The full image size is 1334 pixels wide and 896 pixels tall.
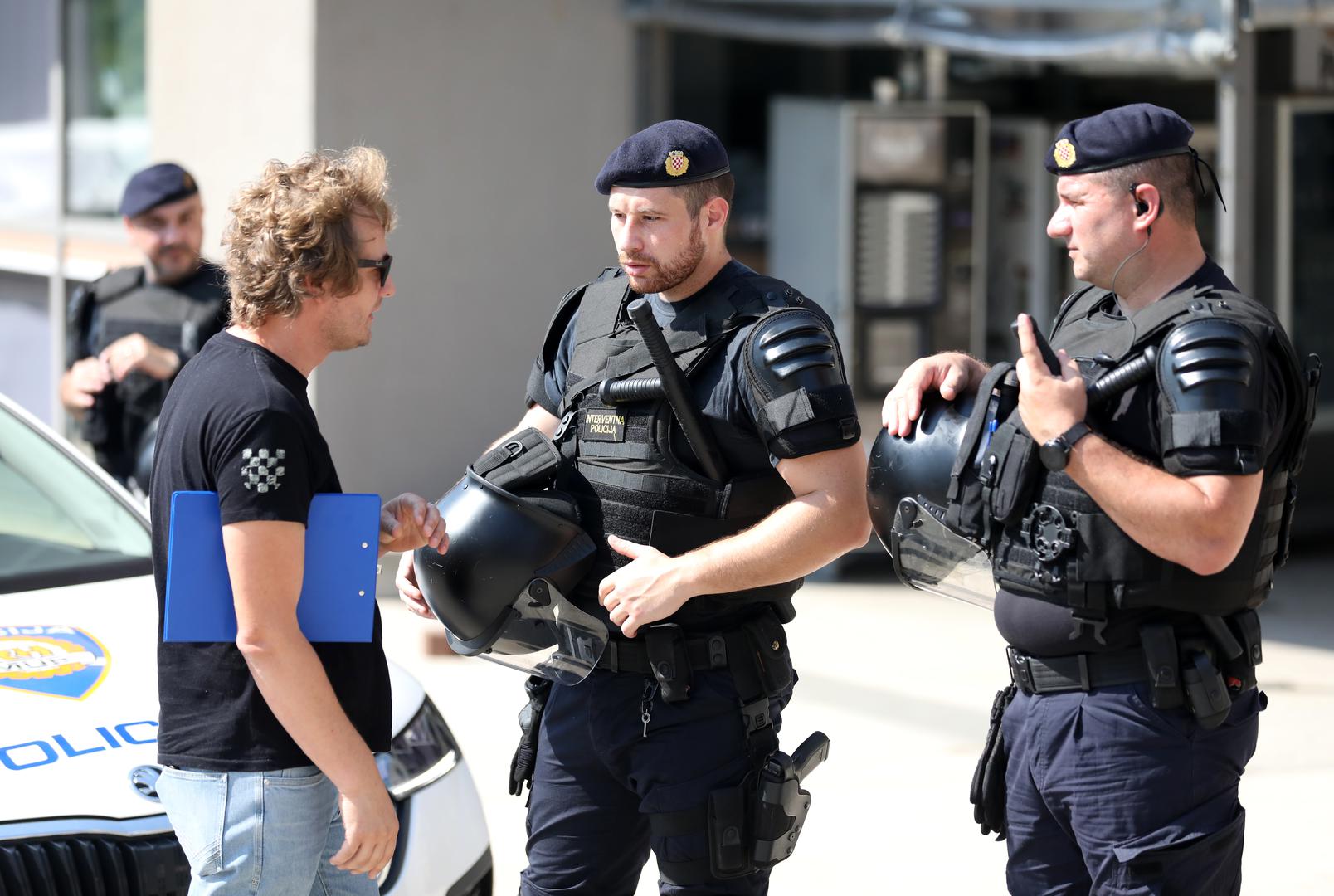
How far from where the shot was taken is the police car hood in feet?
9.23

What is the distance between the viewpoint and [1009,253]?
9.34 m

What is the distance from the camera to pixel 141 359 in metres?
5.66

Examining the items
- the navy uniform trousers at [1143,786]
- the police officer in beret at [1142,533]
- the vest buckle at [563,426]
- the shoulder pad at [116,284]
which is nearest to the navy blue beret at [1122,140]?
the police officer in beret at [1142,533]

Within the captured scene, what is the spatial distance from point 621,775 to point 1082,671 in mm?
836

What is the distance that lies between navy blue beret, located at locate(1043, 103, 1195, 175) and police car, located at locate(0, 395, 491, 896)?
1715 millimetres

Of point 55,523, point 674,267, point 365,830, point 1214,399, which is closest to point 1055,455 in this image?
point 1214,399

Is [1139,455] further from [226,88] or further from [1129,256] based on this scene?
[226,88]

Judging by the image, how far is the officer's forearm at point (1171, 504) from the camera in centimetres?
248

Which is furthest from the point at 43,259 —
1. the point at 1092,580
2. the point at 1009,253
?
the point at 1092,580

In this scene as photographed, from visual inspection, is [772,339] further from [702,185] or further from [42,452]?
[42,452]

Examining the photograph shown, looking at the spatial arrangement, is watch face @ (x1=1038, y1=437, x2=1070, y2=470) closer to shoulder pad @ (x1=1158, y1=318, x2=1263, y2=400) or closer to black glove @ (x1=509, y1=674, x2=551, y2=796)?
shoulder pad @ (x1=1158, y1=318, x2=1263, y2=400)

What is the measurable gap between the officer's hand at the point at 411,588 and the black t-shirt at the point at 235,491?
58 centimetres

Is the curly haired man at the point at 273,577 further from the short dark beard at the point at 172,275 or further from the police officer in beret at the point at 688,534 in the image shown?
the short dark beard at the point at 172,275

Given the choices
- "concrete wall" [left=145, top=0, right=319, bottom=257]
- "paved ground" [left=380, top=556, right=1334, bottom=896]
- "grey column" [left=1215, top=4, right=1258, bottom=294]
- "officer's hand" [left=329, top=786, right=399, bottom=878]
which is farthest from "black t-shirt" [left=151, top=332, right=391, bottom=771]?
"concrete wall" [left=145, top=0, right=319, bottom=257]
